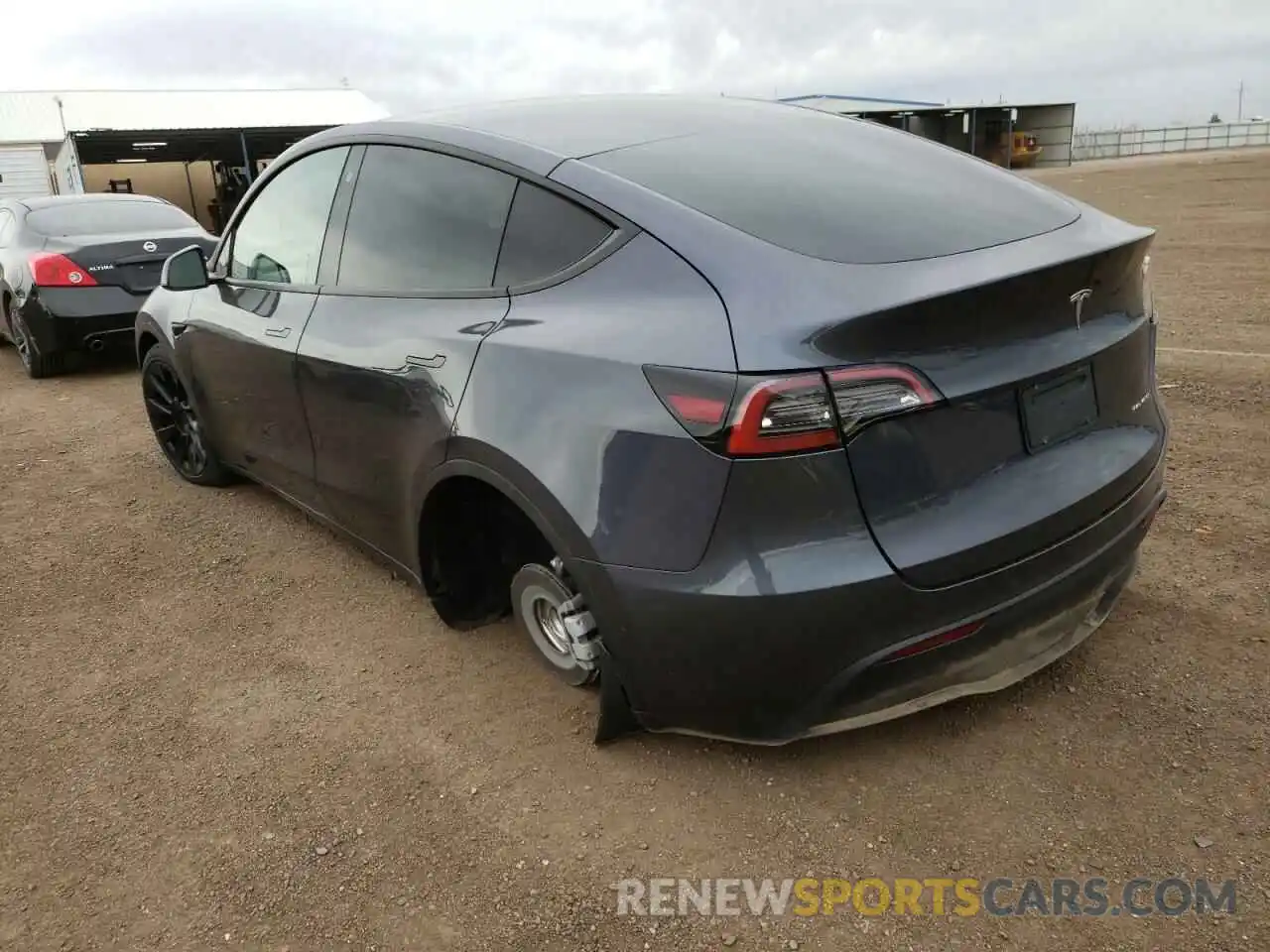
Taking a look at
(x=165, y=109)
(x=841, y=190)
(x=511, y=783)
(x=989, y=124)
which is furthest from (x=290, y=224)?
(x=989, y=124)

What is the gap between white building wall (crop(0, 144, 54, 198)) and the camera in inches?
1211

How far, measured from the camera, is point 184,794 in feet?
8.29

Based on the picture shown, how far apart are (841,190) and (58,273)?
691 cm

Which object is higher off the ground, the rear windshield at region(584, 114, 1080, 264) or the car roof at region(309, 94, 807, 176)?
the car roof at region(309, 94, 807, 176)

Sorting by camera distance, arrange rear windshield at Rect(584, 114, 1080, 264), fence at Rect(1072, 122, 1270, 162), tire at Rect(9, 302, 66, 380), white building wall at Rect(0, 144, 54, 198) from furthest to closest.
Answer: fence at Rect(1072, 122, 1270, 162) → white building wall at Rect(0, 144, 54, 198) → tire at Rect(9, 302, 66, 380) → rear windshield at Rect(584, 114, 1080, 264)

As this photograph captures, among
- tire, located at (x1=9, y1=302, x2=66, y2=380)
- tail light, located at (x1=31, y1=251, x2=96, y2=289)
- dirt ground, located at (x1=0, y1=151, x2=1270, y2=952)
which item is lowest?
dirt ground, located at (x1=0, y1=151, x2=1270, y2=952)

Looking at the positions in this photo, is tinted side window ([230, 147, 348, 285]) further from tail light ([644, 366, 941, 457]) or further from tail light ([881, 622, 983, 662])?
tail light ([881, 622, 983, 662])

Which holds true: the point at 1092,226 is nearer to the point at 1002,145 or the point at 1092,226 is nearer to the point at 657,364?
the point at 657,364

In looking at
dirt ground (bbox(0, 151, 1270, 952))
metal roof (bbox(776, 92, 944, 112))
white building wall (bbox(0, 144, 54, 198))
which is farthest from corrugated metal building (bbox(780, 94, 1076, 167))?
dirt ground (bbox(0, 151, 1270, 952))

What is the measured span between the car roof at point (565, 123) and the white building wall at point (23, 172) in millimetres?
34012

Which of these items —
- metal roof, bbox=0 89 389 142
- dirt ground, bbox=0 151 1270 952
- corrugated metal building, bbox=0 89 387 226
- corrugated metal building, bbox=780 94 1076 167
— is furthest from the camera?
corrugated metal building, bbox=780 94 1076 167

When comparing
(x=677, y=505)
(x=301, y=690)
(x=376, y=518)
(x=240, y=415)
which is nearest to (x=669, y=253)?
(x=677, y=505)

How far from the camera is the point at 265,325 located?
3531 mm

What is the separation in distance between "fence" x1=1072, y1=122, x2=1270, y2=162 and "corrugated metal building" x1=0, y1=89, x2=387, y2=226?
130ft
